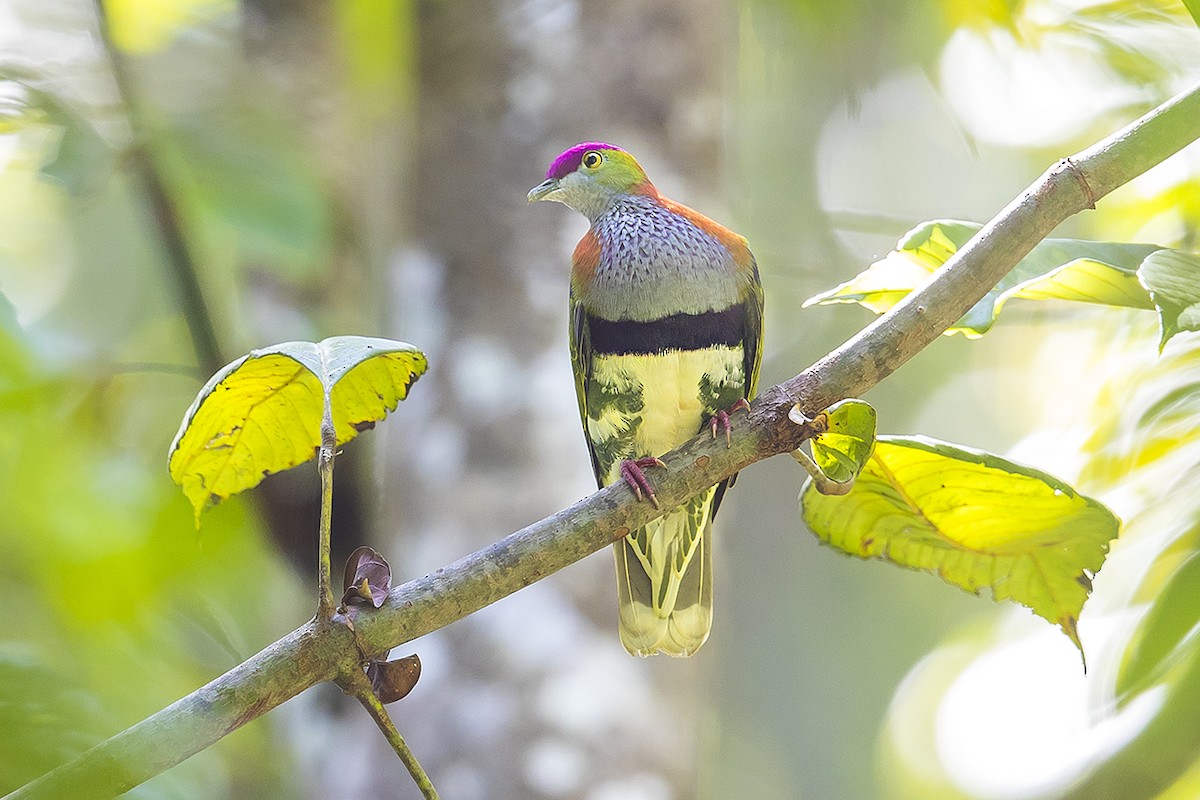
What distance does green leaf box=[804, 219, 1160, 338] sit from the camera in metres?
1.30

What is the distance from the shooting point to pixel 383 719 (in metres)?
1.06

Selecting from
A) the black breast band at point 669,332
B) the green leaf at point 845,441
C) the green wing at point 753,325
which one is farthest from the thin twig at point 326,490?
the green wing at point 753,325

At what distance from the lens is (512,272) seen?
2738 mm

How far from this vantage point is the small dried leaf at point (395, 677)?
111 centimetres

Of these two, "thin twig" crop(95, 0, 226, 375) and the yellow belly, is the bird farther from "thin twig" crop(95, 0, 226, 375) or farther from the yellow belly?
"thin twig" crop(95, 0, 226, 375)

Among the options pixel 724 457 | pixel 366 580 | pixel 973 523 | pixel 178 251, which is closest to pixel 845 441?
pixel 724 457

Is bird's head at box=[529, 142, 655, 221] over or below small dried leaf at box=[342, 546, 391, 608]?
over

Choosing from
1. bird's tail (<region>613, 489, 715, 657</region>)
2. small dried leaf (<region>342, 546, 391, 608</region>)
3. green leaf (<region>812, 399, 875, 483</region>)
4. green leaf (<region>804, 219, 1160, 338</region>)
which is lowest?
bird's tail (<region>613, 489, 715, 657</region>)

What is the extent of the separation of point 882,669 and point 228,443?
243 inches

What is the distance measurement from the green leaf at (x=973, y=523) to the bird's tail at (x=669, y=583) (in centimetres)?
59

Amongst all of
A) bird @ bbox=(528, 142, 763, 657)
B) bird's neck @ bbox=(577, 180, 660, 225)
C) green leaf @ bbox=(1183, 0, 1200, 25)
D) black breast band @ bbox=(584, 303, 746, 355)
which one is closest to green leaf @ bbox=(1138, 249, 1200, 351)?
green leaf @ bbox=(1183, 0, 1200, 25)

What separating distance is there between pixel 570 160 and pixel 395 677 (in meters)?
1.48

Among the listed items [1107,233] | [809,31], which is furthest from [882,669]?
[809,31]

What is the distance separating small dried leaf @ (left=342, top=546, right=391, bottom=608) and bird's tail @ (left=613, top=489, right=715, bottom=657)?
3.02ft
